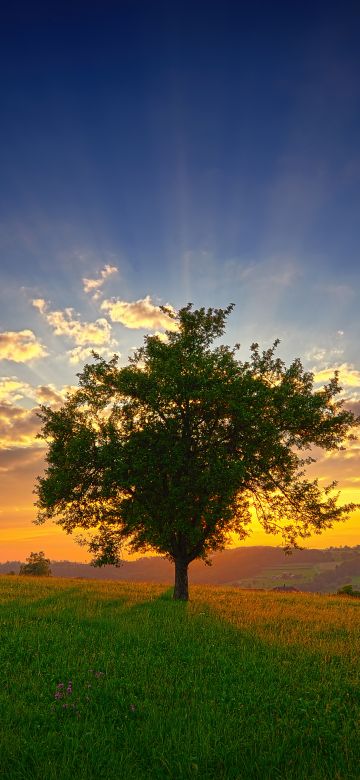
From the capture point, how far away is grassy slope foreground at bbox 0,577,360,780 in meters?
7.75

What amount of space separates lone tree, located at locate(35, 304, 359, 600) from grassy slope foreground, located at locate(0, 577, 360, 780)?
6.69 meters

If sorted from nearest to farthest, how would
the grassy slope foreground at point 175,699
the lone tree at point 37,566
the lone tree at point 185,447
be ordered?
the grassy slope foreground at point 175,699, the lone tree at point 185,447, the lone tree at point 37,566

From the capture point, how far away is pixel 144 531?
1043 inches

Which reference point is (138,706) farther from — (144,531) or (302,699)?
(144,531)

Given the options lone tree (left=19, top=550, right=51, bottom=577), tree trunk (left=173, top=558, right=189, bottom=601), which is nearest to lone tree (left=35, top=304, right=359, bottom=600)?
tree trunk (left=173, top=558, right=189, bottom=601)

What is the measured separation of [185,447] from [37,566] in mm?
41116

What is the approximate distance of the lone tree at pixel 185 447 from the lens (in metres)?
24.5

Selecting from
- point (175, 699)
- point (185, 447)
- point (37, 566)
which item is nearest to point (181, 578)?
point (185, 447)

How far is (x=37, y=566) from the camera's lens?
2298 inches

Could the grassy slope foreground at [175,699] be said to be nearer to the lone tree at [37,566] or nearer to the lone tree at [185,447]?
the lone tree at [185,447]

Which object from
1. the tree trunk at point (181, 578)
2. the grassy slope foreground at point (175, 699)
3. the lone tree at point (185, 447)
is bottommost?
the grassy slope foreground at point (175, 699)

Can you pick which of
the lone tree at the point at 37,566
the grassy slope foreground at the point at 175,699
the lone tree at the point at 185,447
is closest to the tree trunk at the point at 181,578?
the lone tree at the point at 185,447

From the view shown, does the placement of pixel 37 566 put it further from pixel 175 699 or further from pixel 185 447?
pixel 175 699

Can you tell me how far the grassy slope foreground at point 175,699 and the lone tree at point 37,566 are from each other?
41420 millimetres
